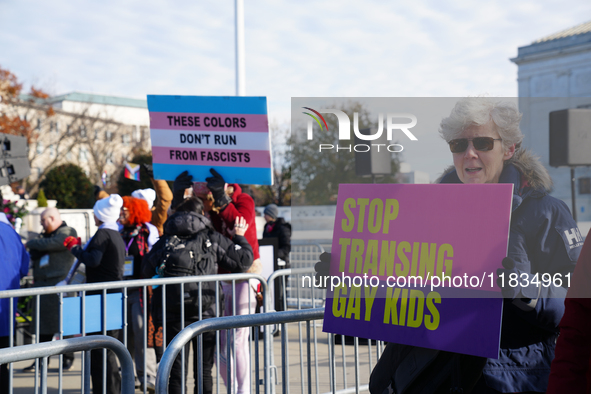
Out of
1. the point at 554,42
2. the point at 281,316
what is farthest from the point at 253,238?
the point at 554,42

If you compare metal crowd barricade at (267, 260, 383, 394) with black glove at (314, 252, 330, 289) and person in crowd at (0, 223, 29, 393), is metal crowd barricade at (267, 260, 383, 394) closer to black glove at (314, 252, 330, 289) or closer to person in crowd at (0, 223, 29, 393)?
black glove at (314, 252, 330, 289)

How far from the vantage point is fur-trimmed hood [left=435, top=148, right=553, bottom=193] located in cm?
194

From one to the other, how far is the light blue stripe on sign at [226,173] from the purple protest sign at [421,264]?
A: 2.25 m

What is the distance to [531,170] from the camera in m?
1.95

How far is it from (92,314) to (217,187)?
1.41 metres

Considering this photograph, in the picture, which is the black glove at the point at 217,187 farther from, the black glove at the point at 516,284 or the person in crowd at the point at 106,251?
the black glove at the point at 516,284

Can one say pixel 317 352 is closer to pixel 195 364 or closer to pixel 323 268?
pixel 195 364

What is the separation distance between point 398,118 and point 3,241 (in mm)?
3767

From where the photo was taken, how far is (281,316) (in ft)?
9.34

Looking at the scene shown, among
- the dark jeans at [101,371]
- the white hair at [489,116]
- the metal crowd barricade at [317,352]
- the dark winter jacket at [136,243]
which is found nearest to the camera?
the white hair at [489,116]

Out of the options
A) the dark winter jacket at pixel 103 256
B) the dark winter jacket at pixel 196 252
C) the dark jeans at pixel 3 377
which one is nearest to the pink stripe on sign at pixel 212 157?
the dark winter jacket at pixel 196 252

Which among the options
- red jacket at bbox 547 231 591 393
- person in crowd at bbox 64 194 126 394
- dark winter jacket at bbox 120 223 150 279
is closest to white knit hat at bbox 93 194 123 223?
person in crowd at bbox 64 194 126 394

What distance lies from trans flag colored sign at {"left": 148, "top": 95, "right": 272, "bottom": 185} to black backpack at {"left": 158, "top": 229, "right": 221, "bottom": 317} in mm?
583

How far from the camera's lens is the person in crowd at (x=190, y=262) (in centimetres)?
439
